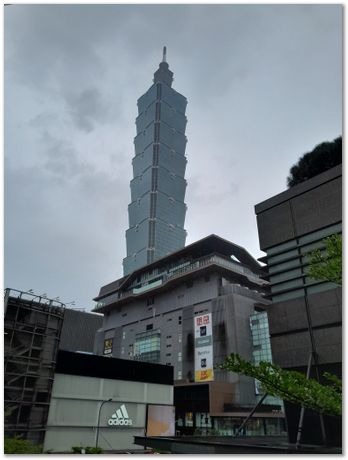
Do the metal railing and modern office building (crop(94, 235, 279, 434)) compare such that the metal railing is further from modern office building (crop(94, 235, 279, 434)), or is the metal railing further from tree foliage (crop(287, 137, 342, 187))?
tree foliage (crop(287, 137, 342, 187))

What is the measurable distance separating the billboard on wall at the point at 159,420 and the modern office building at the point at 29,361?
1497cm

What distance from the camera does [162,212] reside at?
18525cm

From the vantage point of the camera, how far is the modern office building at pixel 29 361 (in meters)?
23.0

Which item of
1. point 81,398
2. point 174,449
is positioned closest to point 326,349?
point 174,449

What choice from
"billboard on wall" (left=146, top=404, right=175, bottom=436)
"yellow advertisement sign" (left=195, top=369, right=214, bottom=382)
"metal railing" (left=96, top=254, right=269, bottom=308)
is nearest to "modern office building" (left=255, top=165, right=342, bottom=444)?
"billboard on wall" (left=146, top=404, right=175, bottom=436)

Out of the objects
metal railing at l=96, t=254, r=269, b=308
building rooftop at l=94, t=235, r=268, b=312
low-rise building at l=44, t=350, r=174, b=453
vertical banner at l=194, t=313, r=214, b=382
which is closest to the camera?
low-rise building at l=44, t=350, r=174, b=453

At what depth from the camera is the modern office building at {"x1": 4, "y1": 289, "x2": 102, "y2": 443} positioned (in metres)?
23.0

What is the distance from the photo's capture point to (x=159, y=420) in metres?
38.0

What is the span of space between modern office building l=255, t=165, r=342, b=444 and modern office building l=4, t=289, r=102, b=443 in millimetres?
15946

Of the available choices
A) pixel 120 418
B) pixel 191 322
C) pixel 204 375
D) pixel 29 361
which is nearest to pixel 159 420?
pixel 120 418

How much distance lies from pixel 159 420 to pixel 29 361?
1982 centimetres

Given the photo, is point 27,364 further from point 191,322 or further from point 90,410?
point 191,322

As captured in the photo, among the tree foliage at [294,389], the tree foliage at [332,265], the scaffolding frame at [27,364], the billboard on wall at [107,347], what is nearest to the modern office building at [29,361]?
the scaffolding frame at [27,364]

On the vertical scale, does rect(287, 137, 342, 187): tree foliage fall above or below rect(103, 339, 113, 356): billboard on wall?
above
